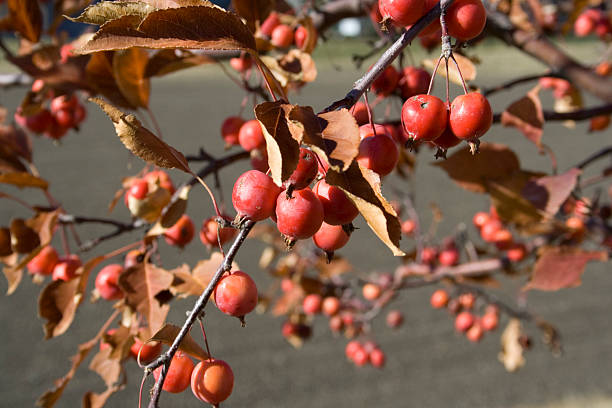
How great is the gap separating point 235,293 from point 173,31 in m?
0.21

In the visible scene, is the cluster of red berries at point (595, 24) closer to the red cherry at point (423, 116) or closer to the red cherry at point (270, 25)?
the red cherry at point (270, 25)

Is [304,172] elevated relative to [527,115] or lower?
elevated

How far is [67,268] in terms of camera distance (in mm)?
778

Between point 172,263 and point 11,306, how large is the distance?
123 cm

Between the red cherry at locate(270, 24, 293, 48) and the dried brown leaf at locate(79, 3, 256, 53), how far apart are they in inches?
17.5

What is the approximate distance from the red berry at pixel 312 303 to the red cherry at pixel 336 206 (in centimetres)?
107

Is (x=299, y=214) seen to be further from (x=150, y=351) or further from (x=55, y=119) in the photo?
(x=55, y=119)

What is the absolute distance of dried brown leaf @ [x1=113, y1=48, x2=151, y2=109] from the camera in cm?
70

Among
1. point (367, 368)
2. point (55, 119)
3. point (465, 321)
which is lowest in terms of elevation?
point (367, 368)

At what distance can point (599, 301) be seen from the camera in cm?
417

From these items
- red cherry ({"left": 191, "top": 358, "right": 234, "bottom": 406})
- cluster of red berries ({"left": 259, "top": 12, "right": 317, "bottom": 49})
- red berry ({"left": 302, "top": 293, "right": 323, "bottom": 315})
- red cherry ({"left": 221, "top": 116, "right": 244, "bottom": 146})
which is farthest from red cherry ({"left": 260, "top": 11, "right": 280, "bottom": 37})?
red berry ({"left": 302, "top": 293, "right": 323, "bottom": 315})

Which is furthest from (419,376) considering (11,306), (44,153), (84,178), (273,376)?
(44,153)

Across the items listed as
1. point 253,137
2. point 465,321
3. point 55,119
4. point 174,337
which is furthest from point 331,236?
point 465,321

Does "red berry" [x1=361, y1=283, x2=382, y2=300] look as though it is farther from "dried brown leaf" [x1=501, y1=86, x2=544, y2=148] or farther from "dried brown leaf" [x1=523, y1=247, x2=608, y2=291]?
"dried brown leaf" [x1=501, y1=86, x2=544, y2=148]
